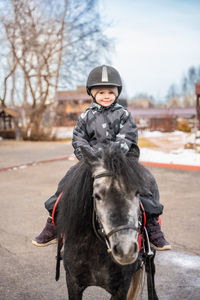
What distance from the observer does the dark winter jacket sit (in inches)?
112

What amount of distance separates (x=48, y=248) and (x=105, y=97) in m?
2.81

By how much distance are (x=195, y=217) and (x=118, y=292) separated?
13.1 ft

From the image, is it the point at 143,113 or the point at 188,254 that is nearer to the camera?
the point at 188,254

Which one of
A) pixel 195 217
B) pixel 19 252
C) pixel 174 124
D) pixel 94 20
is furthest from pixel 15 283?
pixel 174 124

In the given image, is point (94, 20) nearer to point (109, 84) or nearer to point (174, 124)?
point (174, 124)

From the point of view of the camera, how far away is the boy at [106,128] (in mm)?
2830

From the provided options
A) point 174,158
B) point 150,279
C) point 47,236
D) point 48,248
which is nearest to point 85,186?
point 47,236

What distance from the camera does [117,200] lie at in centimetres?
194

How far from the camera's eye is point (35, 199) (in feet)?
24.3

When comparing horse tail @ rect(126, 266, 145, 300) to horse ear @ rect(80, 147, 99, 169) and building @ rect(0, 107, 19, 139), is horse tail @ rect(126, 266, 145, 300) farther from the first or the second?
building @ rect(0, 107, 19, 139)

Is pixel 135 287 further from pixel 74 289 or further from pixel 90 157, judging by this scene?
pixel 90 157

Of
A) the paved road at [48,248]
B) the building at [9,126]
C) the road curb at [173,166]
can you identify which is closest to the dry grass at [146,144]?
the road curb at [173,166]

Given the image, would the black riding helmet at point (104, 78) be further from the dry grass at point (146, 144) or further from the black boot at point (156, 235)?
the dry grass at point (146, 144)

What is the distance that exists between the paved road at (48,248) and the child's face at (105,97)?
2145mm
